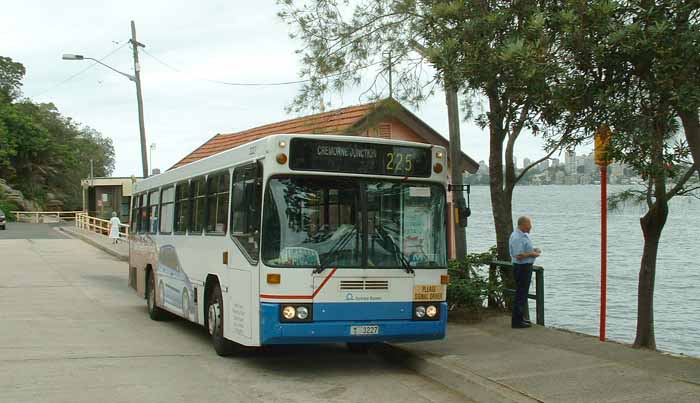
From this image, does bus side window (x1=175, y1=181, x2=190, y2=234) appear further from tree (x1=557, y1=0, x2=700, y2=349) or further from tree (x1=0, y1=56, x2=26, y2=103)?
tree (x1=0, y1=56, x2=26, y2=103)

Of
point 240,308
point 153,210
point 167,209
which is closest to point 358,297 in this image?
point 240,308

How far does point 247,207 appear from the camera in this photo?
10.2 m

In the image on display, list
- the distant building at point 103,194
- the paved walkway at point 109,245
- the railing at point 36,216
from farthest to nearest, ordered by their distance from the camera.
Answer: the railing at point 36,216, the distant building at point 103,194, the paved walkway at point 109,245

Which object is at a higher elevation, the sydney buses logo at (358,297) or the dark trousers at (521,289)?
the sydney buses logo at (358,297)

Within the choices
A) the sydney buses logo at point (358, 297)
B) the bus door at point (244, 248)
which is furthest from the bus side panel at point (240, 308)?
the sydney buses logo at point (358, 297)

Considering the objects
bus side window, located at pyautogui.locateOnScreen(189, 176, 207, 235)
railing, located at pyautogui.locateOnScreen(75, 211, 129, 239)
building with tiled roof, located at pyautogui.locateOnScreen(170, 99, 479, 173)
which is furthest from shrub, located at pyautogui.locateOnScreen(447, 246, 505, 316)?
railing, located at pyautogui.locateOnScreen(75, 211, 129, 239)

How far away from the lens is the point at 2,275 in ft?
81.9

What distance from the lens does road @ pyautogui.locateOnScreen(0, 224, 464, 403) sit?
29.0 ft

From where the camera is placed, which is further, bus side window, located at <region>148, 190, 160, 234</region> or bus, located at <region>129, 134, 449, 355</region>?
bus side window, located at <region>148, 190, 160, 234</region>

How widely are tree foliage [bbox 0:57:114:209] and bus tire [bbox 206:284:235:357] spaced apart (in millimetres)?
78145

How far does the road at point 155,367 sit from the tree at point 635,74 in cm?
306

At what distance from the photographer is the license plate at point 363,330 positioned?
986 centimetres

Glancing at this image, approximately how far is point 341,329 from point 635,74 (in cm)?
407

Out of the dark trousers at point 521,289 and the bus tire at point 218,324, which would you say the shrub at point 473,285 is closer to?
the dark trousers at point 521,289
